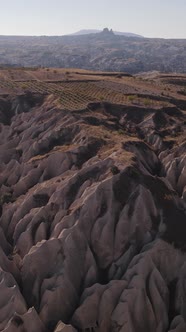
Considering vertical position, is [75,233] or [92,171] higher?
[92,171]

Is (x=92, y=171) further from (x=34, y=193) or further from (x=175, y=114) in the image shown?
(x=175, y=114)

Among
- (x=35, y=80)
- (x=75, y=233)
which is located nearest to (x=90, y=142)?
(x=75, y=233)

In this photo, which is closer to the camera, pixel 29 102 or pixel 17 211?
pixel 17 211

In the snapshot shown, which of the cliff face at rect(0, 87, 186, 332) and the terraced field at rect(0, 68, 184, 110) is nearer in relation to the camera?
the cliff face at rect(0, 87, 186, 332)

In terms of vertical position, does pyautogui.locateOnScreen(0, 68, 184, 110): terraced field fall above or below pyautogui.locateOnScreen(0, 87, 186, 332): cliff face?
A: above

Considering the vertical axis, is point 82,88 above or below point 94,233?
above

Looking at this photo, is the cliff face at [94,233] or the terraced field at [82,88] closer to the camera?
the cliff face at [94,233]

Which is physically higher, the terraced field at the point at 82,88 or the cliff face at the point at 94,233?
the terraced field at the point at 82,88

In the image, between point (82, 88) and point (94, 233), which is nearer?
point (94, 233)
